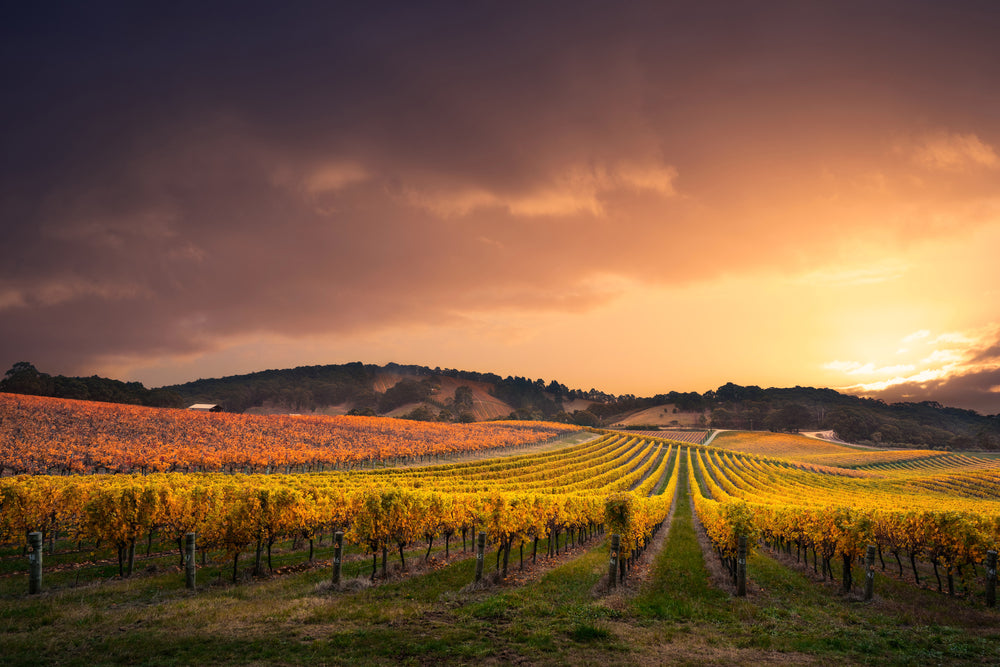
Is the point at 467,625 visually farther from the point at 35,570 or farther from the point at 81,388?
the point at 81,388

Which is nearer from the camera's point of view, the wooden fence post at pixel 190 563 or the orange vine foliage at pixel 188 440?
the wooden fence post at pixel 190 563

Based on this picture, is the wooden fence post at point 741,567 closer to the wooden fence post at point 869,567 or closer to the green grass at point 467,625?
the green grass at point 467,625

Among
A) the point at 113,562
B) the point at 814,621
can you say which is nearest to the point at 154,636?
the point at 113,562

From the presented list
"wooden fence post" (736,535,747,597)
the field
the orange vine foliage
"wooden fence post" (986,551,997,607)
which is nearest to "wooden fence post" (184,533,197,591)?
the field

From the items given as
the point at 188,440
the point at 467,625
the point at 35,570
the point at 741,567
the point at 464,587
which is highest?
the point at 35,570

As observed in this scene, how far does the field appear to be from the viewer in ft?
42.1

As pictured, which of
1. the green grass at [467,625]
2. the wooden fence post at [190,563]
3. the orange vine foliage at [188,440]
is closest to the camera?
the green grass at [467,625]

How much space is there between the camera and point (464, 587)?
20.1 meters

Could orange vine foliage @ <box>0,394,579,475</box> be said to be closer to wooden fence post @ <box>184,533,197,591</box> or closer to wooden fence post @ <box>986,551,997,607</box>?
wooden fence post @ <box>184,533,197,591</box>

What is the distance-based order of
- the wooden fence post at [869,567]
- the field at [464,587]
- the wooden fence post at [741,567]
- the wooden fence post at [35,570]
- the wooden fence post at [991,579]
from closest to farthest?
the field at [464,587] → the wooden fence post at [35,570] → the wooden fence post at [991,579] → the wooden fence post at [869,567] → the wooden fence post at [741,567]

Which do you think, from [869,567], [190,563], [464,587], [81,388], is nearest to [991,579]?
[869,567]

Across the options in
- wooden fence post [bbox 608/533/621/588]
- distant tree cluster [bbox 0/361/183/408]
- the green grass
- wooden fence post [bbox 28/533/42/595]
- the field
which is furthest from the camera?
distant tree cluster [bbox 0/361/183/408]

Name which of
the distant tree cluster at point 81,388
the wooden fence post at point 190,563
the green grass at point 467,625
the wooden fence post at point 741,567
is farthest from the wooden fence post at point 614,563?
the distant tree cluster at point 81,388

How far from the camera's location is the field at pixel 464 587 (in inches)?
505
